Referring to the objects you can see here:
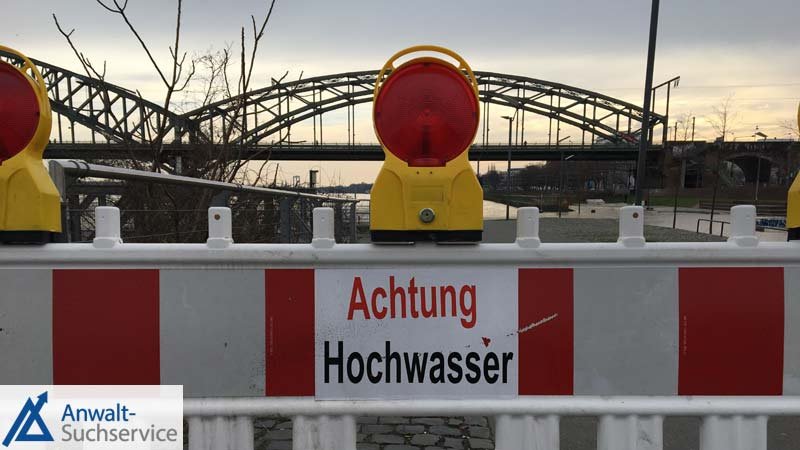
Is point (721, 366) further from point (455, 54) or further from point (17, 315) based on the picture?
point (17, 315)

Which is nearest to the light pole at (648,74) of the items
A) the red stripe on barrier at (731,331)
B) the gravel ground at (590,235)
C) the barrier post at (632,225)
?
the gravel ground at (590,235)

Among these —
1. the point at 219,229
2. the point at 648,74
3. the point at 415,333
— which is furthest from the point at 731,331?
the point at 648,74

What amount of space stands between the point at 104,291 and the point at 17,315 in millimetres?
270

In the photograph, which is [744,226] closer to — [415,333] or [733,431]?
[733,431]

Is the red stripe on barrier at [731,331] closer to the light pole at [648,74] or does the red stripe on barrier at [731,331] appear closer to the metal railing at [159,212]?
the metal railing at [159,212]

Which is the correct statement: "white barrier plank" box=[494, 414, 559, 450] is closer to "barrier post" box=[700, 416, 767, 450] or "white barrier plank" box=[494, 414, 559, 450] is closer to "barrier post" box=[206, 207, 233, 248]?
"barrier post" box=[700, 416, 767, 450]

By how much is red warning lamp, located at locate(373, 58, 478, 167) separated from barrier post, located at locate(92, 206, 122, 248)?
0.84 meters

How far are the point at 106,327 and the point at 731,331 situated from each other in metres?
1.84

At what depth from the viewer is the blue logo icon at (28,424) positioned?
140 cm

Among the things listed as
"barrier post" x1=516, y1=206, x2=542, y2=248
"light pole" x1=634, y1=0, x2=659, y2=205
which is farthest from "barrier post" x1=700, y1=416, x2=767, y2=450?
"light pole" x1=634, y1=0, x2=659, y2=205

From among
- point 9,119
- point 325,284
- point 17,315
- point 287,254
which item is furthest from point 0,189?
point 325,284

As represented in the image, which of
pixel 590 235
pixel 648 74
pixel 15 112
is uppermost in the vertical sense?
pixel 648 74

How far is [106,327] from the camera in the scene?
139 centimetres

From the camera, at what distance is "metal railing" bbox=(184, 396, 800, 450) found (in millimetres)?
1386
